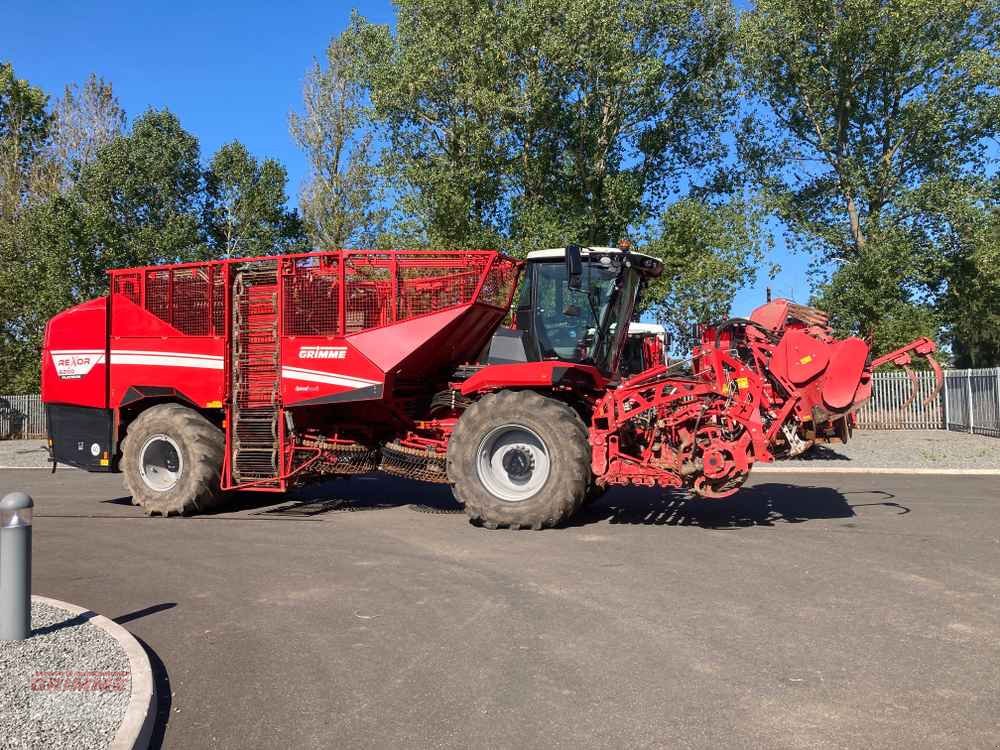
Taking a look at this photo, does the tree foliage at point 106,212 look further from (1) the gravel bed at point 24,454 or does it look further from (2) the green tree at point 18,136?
(1) the gravel bed at point 24,454

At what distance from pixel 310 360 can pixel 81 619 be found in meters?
5.28

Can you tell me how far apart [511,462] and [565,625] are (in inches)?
168

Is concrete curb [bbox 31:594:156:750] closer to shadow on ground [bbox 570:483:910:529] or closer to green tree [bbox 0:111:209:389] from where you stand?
shadow on ground [bbox 570:483:910:529]

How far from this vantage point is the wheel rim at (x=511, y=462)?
9680 millimetres

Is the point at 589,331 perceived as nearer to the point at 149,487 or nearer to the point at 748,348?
the point at 748,348

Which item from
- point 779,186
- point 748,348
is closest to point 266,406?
point 748,348

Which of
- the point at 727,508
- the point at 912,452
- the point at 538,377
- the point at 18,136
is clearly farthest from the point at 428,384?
the point at 18,136

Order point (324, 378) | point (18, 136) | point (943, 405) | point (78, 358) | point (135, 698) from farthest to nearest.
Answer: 1. point (18, 136)
2. point (943, 405)
3. point (78, 358)
4. point (324, 378)
5. point (135, 698)

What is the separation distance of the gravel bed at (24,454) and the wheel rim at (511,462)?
12083mm

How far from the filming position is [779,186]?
113ft

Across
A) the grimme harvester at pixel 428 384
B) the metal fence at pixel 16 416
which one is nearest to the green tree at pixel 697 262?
the grimme harvester at pixel 428 384

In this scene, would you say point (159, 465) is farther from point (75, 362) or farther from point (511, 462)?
point (511, 462)

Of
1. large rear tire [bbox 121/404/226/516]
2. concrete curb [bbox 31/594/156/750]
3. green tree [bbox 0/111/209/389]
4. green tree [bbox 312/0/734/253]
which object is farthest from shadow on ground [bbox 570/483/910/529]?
green tree [bbox 0/111/209/389]

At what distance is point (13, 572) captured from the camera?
496cm
